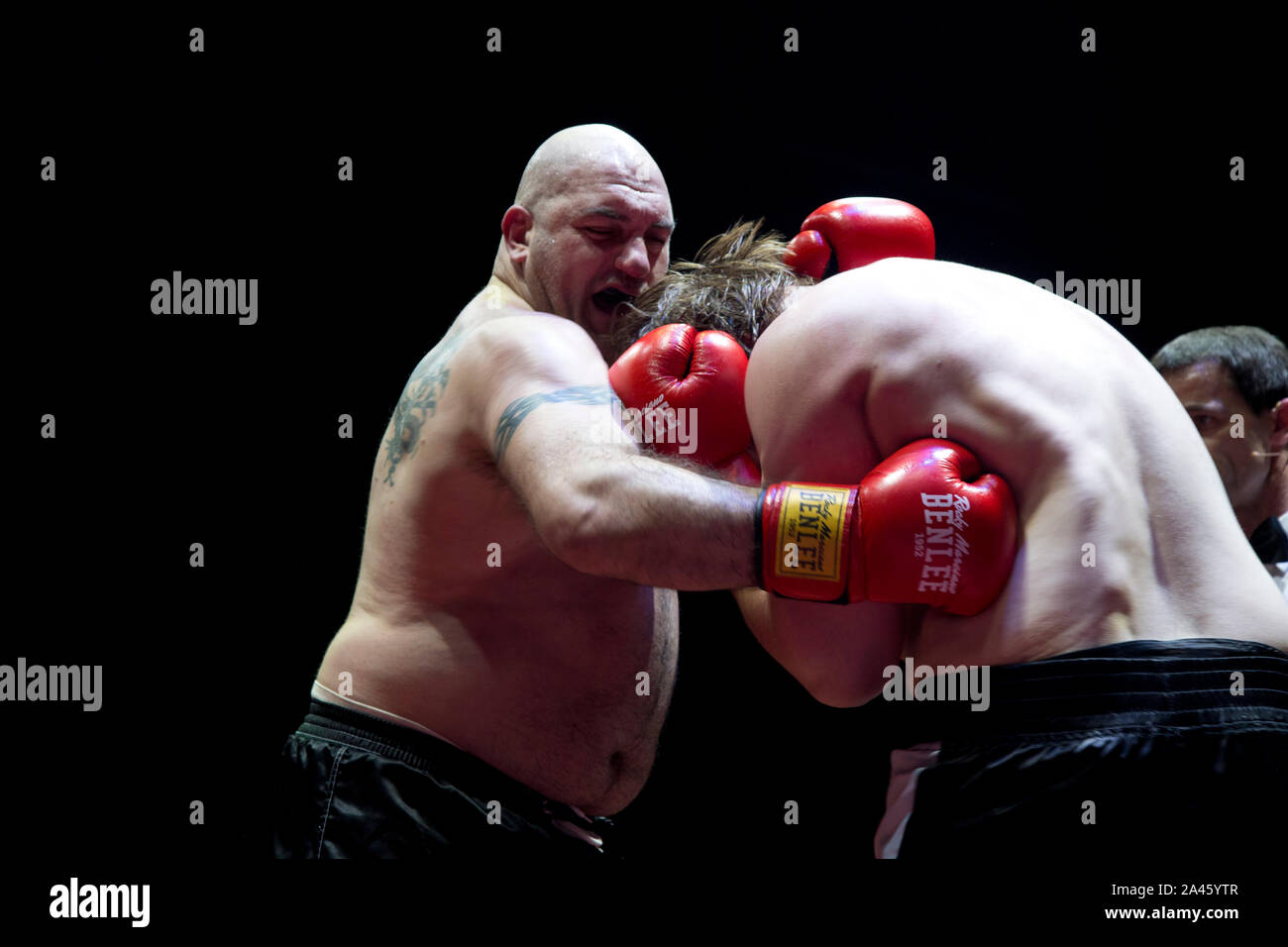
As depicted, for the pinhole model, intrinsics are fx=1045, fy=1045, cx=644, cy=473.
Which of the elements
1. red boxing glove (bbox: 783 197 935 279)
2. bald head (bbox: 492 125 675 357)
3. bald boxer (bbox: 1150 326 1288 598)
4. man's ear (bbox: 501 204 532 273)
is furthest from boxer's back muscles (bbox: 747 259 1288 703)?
bald boxer (bbox: 1150 326 1288 598)

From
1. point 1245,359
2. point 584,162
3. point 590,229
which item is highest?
point 584,162

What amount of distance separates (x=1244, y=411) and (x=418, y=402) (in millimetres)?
1948

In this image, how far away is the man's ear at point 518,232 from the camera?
2.17 meters

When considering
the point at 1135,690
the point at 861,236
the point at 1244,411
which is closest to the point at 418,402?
the point at 861,236

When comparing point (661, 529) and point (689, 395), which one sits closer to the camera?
point (661, 529)

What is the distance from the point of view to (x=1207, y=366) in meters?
2.53

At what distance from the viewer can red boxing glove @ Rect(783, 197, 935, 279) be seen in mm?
1762

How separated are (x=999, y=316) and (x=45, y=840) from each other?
2526 millimetres

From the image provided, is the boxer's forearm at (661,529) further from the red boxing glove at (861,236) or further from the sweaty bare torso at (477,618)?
the red boxing glove at (861,236)

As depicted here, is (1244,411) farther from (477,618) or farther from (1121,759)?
(477,618)

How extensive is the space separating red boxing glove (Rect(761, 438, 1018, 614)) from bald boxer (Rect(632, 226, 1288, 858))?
29 mm

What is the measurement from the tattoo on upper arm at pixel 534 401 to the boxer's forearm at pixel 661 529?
0.17 meters

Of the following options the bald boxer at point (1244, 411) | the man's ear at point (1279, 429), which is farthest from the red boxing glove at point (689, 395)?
the man's ear at point (1279, 429)

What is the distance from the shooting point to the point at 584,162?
2.12 meters
